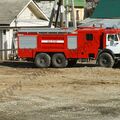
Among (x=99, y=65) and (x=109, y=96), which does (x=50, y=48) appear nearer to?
(x=99, y=65)

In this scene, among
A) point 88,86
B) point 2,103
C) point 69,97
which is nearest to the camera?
point 2,103

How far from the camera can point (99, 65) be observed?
30.7 meters

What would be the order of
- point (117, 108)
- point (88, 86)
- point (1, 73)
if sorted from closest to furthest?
point (117, 108) < point (88, 86) < point (1, 73)

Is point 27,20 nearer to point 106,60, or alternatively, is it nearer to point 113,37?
point 113,37

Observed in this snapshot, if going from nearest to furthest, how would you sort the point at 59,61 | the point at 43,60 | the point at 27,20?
the point at 59,61 → the point at 43,60 → the point at 27,20

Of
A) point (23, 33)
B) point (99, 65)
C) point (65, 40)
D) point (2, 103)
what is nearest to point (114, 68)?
point (99, 65)

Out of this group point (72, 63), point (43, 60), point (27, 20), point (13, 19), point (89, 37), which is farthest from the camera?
point (27, 20)

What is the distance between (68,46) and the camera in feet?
102

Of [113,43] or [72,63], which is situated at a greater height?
[113,43]

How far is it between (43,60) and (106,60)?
12.5 ft

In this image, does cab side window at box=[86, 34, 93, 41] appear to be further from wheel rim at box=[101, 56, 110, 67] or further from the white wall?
the white wall

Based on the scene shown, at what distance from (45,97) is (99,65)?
12076 millimetres

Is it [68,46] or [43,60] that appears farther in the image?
[43,60]

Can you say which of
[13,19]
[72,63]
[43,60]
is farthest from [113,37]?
[13,19]
